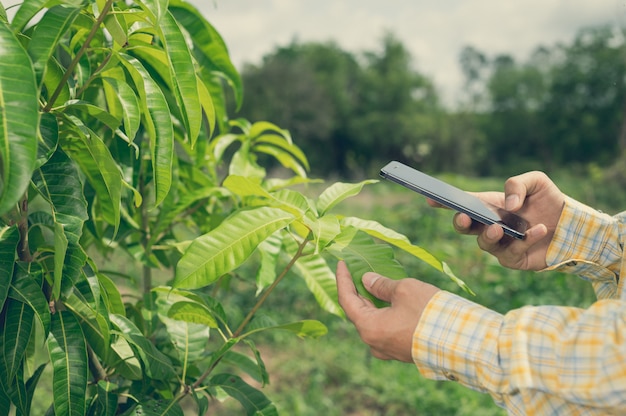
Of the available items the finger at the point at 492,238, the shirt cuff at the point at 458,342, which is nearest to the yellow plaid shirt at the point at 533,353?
the shirt cuff at the point at 458,342

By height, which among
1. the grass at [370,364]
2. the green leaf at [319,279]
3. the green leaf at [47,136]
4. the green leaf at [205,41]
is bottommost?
the grass at [370,364]

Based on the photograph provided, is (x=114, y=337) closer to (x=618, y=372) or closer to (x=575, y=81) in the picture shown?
(x=618, y=372)

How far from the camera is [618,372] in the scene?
74 cm

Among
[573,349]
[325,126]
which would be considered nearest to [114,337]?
[573,349]

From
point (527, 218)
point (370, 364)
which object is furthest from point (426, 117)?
point (527, 218)

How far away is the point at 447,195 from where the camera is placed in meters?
1.10

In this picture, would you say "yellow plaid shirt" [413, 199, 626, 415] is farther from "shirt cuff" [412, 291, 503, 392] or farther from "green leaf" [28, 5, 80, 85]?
"green leaf" [28, 5, 80, 85]

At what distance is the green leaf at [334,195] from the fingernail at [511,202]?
14.5 inches

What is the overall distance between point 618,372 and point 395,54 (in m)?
32.7

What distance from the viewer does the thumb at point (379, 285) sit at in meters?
0.92

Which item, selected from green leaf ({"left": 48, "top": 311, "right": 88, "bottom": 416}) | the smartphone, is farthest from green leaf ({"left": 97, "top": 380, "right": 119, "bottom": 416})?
the smartphone

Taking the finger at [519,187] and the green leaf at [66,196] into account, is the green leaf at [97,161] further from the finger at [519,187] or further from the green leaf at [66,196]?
the finger at [519,187]

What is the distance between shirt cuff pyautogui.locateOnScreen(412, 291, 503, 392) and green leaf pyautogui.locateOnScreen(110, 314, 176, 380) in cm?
46

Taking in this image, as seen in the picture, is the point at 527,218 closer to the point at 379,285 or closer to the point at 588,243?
the point at 588,243
